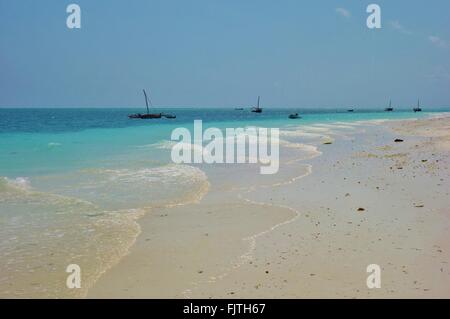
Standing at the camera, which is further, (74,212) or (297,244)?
(74,212)

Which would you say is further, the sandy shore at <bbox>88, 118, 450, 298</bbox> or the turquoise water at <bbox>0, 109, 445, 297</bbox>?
the turquoise water at <bbox>0, 109, 445, 297</bbox>

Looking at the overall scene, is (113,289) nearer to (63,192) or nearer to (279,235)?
(279,235)

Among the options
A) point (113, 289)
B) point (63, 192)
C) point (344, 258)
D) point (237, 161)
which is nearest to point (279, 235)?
point (344, 258)

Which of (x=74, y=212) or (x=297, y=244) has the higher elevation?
(x=297, y=244)

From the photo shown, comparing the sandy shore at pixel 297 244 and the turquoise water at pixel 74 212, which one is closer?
the sandy shore at pixel 297 244

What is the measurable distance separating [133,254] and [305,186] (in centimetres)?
782

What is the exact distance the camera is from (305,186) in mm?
13977

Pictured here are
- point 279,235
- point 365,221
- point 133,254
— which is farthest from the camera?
point 365,221

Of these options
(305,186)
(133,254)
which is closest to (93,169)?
(305,186)

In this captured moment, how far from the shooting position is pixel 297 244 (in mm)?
7867

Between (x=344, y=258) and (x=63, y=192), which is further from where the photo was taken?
(x=63, y=192)

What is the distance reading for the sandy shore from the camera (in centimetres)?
599

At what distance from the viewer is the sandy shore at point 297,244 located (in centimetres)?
599
